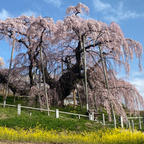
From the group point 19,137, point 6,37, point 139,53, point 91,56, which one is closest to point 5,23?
point 6,37

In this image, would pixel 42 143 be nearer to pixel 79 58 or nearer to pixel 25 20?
pixel 79 58

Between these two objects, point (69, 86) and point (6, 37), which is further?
point (69, 86)

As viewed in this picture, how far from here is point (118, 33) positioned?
19359 millimetres

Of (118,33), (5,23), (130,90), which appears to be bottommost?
(130,90)

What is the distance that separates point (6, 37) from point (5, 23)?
1445 mm

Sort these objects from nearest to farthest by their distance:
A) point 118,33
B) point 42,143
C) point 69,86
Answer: point 42,143 → point 118,33 → point 69,86

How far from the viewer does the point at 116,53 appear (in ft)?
64.3

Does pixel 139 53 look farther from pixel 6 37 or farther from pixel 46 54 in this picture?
pixel 6 37

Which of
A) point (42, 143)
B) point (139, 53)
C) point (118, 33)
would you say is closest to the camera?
point (42, 143)

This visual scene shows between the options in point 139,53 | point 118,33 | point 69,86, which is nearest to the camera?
point 118,33

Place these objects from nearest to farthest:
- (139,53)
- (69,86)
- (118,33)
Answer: (118,33)
(139,53)
(69,86)

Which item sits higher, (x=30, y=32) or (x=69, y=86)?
(x=30, y=32)

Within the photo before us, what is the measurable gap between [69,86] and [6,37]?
335 inches

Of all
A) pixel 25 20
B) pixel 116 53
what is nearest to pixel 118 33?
pixel 116 53
